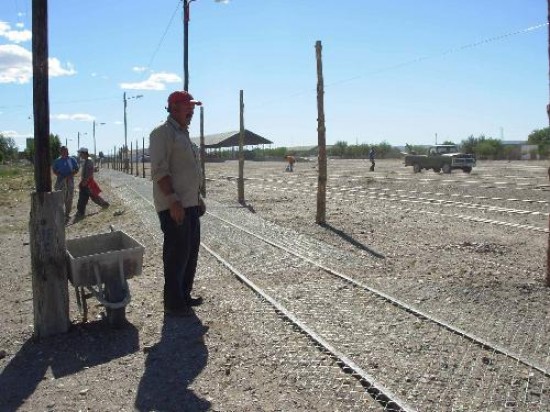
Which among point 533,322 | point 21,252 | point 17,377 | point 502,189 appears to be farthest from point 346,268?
point 502,189

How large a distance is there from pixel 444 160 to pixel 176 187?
113 ft

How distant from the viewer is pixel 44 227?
5.09 metres

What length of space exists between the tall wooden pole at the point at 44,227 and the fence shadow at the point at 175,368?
1.01 m

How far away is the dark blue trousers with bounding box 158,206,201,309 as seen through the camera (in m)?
5.49

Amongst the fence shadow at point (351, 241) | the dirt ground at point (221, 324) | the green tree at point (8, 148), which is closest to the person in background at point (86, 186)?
→ the dirt ground at point (221, 324)

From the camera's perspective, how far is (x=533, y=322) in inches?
214

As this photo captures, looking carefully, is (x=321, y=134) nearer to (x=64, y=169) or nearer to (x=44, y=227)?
(x=64, y=169)

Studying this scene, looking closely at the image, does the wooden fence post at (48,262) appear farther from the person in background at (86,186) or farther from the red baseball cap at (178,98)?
the person in background at (86,186)

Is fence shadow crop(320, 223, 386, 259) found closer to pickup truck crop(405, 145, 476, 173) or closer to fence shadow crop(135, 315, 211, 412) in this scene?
fence shadow crop(135, 315, 211, 412)

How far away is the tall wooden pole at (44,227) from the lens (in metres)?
5.09

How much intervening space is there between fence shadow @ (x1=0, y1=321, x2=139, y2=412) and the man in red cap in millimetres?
690

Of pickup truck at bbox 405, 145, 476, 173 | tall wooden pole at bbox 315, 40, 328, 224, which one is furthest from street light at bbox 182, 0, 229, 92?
pickup truck at bbox 405, 145, 476, 173

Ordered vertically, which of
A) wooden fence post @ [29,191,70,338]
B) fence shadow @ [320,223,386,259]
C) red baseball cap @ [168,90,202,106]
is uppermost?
red baseball cap @ [168,90,202,106]

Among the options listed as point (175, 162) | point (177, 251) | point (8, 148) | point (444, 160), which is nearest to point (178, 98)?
point (175, 162)
